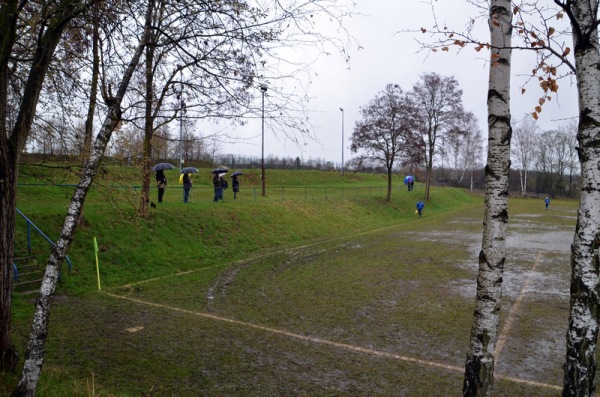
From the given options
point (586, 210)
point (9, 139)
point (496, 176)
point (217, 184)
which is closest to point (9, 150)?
point (9, 139)

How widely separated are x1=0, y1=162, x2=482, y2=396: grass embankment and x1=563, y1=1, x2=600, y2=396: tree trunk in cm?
297

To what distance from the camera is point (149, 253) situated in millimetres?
14023

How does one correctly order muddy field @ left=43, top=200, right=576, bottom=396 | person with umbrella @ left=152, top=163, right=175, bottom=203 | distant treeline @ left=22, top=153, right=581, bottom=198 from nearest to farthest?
muddy field @ left=43, top=200, right=576, bottom=396 < person with umbrella @ left=152, top=163, right=175, bottom=203 < distant treeline @ left=22, top=153, right=581, bottom=198

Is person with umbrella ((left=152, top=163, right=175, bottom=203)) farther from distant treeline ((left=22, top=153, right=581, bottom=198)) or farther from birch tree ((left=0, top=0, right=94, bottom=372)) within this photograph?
distant treeline ((left=22, top=153, right=581, bottom=198))

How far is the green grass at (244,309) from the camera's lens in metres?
6.03

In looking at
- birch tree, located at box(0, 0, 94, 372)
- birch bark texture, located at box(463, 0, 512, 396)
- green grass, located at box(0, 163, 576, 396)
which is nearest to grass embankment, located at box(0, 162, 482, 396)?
green grass, located at box(0, 163, 576, 396)

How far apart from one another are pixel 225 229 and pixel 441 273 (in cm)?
898

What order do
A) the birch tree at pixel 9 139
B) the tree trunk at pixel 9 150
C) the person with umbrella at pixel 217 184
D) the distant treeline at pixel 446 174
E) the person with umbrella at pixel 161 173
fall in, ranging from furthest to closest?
the distant treeline at pixel 446 174 < the person with umbrella at pixel 217 184 < the person with umbrella at pixel 161 173 < the tree trunk at pixel 9 150 < the birch tree at pixel 9 139

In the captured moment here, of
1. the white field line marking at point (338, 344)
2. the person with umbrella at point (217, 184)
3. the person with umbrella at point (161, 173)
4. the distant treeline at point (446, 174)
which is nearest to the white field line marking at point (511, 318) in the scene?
the white field line marking at point (338, 344)

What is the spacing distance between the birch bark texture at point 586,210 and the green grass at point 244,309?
97.0 inches

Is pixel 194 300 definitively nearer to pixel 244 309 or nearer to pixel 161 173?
pixel 244 309

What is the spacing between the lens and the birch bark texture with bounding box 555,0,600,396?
11.6 feet

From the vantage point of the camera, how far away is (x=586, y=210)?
358cm

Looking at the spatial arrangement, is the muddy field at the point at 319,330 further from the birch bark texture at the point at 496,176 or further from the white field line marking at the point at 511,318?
the birch bark texture at the point at 496,176
